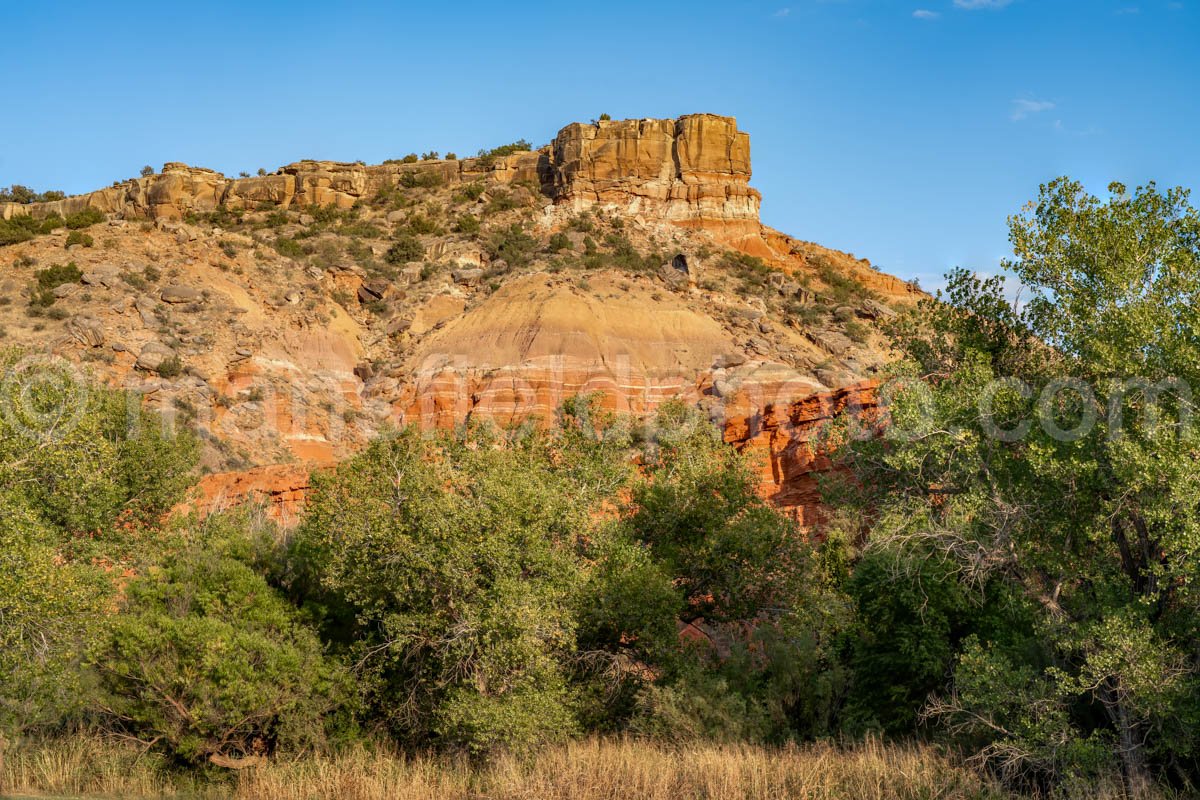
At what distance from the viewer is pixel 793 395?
5084 cm

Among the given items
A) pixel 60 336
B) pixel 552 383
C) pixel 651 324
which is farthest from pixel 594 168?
pixel 60 336

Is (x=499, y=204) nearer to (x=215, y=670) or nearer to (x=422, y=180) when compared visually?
(x=422, y=180)

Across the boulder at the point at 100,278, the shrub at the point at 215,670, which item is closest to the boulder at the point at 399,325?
the boulder at the point at 100,278

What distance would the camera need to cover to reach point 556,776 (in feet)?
49.5

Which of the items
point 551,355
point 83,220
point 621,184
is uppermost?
point 621,184

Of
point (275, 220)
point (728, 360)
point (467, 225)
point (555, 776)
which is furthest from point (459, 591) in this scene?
point (275, 220)

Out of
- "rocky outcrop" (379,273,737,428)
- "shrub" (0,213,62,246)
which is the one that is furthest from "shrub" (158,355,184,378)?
"shrub" (0,213,62,246)

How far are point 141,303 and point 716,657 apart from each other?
43903 millimetres

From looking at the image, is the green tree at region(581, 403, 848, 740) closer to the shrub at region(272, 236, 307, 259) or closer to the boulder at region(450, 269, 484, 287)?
the boulder at region(450, 269, 484, 287)

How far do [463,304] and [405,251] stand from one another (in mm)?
10761

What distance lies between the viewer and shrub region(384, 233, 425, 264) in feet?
242

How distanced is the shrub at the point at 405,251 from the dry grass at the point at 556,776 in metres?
58.4

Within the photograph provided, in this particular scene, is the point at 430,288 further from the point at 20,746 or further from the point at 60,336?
the point at 20,746

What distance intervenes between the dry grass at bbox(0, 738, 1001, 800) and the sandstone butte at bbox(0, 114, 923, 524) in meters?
19.8
